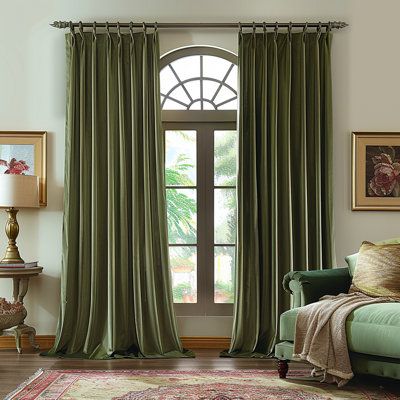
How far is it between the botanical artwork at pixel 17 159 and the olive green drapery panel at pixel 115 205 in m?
0.38

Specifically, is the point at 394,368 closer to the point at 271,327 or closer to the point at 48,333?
the point at 271,327

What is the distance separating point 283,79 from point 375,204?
1259mm

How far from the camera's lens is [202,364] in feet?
17.9

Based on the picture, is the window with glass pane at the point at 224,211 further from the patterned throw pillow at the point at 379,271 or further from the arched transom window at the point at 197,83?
the patterned throw pillow at the point at 379,271

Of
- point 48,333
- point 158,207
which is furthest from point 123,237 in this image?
point 48,333

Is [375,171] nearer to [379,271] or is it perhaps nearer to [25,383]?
[379,271]

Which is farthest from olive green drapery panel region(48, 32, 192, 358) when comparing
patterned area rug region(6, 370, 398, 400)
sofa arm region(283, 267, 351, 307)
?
sofa arm region(283, 267, 351, 307)

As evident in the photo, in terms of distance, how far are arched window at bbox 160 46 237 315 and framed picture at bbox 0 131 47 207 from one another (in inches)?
40.5

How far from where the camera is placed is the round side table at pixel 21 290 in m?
5.73

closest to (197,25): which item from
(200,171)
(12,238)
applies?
(200,171)

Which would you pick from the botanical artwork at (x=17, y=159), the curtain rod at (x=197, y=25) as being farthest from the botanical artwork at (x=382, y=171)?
the botanical artwork at (x=17, y=159)

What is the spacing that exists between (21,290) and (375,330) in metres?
3.03

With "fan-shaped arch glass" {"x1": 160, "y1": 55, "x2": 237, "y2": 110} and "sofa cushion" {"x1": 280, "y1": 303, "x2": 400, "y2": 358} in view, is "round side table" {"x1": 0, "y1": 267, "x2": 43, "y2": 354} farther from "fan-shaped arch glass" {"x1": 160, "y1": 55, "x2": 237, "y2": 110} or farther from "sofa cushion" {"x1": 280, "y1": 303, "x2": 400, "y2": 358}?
"sofa cushion" {"x1": 280, "y1": 303, "x2": 400, "y2": 358}

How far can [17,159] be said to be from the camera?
6207 millimetres
